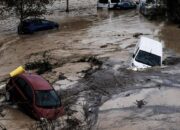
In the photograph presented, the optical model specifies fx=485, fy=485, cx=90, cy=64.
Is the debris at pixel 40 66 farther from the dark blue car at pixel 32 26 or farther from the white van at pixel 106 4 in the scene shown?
the white van at pixel 106 4

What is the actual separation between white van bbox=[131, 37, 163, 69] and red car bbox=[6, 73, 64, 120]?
7.05 metres

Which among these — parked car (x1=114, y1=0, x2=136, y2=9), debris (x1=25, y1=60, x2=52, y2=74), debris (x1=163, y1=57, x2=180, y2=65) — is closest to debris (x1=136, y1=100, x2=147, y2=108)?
debris (x1=25, y1=60, x2=52, y2=74)

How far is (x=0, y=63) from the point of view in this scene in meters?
29.3

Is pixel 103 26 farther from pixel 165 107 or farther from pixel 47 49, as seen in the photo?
pixel 165 107

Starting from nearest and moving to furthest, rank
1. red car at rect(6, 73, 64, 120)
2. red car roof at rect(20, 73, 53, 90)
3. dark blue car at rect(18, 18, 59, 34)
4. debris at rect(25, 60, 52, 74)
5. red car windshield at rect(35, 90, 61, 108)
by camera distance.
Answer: red car at rect(6, 73, 64, 120)
red car windshield at rect(35, 90, 61, 108)
red car roof at rect(20, 73, 53, 90)
debris at rect(25, 60, 52, 74)
dark blue car at rect(18, 18, 59, 34)

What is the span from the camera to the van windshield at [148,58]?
24375 mm

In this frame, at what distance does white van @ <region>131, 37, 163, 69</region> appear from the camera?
24.2m

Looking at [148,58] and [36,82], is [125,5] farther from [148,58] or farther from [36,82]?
[36,82]

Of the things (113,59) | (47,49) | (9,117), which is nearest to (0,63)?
(47,49)

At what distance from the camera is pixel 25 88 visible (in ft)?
59.6

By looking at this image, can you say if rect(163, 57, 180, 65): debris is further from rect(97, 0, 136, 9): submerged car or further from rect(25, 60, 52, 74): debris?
rect(97, 0, 136, 9): submerged car

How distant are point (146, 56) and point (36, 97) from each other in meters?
8.63

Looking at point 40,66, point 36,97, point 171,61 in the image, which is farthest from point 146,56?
point 36,97

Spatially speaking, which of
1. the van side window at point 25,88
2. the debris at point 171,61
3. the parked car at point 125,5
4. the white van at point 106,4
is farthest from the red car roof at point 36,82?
the white van at point 106,4
